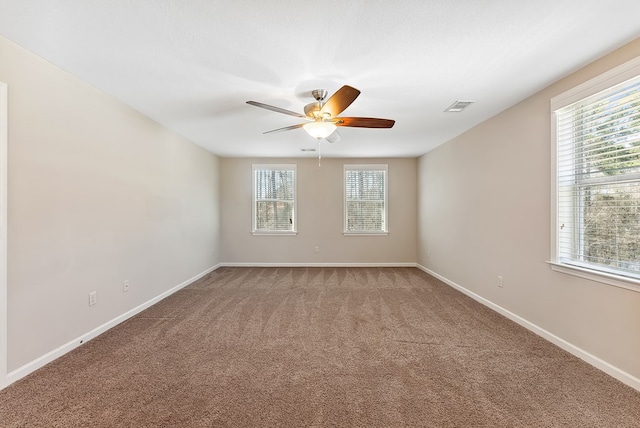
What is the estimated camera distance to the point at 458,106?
3.04 m

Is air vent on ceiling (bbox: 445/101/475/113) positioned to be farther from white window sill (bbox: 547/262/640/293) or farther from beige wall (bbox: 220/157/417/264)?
beige wall (bbox: 220/157/417/264)

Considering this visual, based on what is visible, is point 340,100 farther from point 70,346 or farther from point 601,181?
point 70,346

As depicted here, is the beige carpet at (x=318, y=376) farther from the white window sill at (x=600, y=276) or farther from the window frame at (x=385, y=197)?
the window frame at (x=385, y=197)

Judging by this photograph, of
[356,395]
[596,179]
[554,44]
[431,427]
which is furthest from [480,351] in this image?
[554,44]

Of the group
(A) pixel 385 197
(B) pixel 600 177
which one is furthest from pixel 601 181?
(A) pixel 385 197

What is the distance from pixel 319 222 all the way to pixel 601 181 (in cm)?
443

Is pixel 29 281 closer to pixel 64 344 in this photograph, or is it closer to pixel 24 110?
pixel 64 344

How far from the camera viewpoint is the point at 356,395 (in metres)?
1.80

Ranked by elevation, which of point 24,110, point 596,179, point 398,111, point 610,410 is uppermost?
point 398,111

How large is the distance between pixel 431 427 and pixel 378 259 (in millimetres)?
4459

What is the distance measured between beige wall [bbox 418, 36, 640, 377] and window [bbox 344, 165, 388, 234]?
148cm

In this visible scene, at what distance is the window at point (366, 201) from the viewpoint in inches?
236

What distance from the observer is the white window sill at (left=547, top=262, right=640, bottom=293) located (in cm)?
190

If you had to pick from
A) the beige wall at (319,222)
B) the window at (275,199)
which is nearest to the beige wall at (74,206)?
the beige wall at (319,222)
